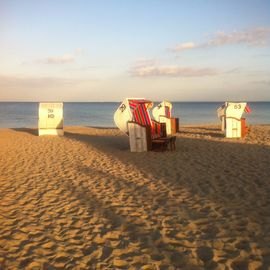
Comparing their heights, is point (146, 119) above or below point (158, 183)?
above

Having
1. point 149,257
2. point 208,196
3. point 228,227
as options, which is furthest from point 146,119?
point 149,257

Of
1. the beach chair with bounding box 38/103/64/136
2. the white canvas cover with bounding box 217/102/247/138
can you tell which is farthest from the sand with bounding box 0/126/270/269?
the beach chair with bounding box 38/103/64/136

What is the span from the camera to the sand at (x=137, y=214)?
338 centimetres

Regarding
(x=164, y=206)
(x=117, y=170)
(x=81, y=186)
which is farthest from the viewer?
(x=117, y=170)

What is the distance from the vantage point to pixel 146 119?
422 inches

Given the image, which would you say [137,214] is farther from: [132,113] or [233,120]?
[233,120]

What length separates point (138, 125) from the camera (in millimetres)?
10125

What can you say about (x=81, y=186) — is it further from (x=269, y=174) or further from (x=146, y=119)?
(x=146, y=119)

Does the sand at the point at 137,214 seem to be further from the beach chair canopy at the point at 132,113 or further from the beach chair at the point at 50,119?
the beach chair at the point at 50,119

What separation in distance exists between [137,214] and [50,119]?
11.7m

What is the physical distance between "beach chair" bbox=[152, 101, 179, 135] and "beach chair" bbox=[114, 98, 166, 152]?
4.80 meters

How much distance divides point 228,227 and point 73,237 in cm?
199

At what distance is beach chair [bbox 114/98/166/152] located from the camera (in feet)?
33.4

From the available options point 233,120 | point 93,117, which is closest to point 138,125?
point 233,120
